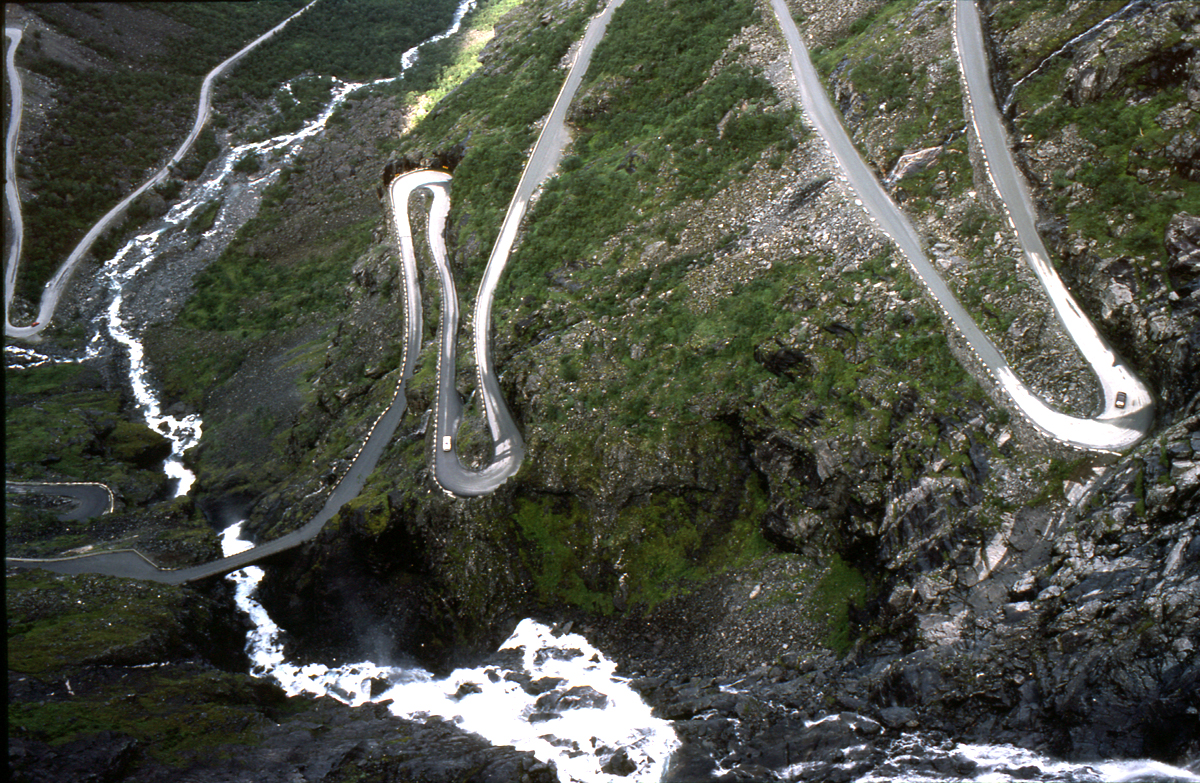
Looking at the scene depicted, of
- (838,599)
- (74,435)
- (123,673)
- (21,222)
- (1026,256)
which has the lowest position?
(123,673)

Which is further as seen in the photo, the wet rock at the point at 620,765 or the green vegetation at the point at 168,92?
the green vegetation at the point at 168,92

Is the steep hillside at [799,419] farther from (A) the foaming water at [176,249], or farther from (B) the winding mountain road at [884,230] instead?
(A) the foaming water at [176,249]

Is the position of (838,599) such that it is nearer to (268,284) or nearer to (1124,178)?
(1124,178)

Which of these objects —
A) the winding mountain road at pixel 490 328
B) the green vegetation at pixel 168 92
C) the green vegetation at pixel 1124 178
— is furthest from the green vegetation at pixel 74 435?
the green vegetation at pixel 1124 178

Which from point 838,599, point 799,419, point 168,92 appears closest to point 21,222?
point 168,92

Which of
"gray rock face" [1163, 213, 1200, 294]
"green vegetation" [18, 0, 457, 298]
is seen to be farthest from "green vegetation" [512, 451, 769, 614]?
"green vegetation" [18, 0, 457, 298]
